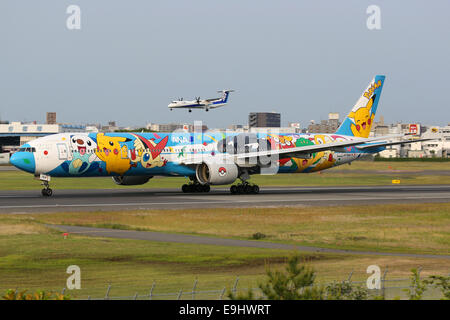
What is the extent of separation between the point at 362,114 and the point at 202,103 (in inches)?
3911

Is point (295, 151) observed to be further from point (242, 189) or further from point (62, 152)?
point (62, 152)

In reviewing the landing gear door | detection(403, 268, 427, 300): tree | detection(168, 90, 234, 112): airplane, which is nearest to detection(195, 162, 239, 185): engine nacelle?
the landing gear door

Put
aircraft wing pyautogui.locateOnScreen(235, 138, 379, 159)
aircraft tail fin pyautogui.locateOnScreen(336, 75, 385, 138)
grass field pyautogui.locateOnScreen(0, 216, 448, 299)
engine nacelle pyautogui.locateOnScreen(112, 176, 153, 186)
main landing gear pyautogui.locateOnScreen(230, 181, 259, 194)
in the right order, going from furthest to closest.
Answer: aircraft tail fin pyautogui.locateOnScreen(336, 75, 385, 138)
main landing gear pyautogui.locateOnScreen(230, 181, 259, 194)
engine nacelle pyautogui.locateOnScreen(112, 176, 153, 186)
aircraft wing pyautogui.locateOnScreen(235, 138, 379, 159)
grass field pyautogui.locateOnScreen(0, 216, 448, 299)

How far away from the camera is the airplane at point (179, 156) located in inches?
1912

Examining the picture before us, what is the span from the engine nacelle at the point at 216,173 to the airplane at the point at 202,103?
349 feet

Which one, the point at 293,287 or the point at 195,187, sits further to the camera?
the point at 195,187

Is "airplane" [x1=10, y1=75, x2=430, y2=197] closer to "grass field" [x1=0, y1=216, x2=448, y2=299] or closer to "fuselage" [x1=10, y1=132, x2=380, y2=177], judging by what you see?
"fuselage" [x1=10, y1=132, x2=380, y2=177]

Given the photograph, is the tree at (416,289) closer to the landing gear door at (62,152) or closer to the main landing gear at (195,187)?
the landing gear door at (62,152)

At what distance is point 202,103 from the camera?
16125cm

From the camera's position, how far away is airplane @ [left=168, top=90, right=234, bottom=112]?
157375 millimetres

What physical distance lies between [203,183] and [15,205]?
49.4 ft

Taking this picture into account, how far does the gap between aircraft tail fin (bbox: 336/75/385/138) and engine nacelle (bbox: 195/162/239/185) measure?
1648 cm

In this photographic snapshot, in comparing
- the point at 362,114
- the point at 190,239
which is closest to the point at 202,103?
the point at 362,114
